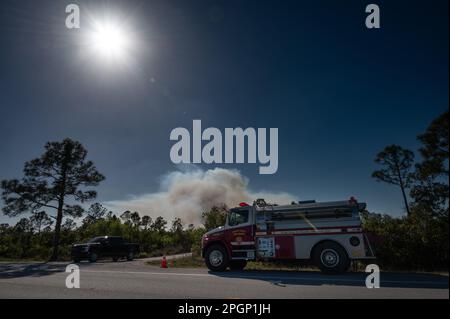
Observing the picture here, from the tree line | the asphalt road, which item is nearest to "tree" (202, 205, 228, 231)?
the tree line

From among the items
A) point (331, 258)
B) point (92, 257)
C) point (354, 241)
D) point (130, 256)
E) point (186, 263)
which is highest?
point (354, 241)

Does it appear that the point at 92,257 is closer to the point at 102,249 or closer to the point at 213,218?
the point at 102,249

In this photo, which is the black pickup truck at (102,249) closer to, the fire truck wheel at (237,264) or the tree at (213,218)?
the tree at (213,218)

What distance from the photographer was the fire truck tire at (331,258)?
10.9m

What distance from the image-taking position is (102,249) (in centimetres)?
2345

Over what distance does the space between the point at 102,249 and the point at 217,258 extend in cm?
1377

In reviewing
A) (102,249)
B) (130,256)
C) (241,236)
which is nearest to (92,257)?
(102,249)

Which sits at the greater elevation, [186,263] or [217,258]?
[217,258]

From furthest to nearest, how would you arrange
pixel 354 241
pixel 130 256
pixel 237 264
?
pixel 130 256 < pixel 237 264 < pixel 354 241

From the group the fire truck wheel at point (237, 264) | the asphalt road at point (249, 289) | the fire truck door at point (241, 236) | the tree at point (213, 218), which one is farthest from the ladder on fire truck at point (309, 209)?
the tree at point (213, 218)
